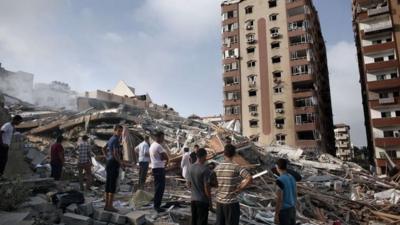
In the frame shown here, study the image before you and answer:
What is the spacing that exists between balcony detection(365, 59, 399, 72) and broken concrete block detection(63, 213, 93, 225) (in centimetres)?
4161

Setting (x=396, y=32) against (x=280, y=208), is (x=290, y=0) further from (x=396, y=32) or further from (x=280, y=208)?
(x=280, y=208)

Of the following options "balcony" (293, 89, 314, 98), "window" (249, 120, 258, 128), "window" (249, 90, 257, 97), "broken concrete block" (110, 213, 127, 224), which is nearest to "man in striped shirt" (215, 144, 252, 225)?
"broken concrete block" (110, 213, 127, 224)

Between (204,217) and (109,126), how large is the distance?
13.5 m

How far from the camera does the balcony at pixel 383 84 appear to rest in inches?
1516

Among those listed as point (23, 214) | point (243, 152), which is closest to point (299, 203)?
point (243, 152)

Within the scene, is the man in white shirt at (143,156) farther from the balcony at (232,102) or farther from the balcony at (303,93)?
the balcony at (232,102)

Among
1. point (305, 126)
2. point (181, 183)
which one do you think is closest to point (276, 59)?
point (305, 126)

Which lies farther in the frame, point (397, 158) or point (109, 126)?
→ point (397, 158)

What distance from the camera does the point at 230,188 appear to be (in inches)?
206

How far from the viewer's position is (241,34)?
171 ft

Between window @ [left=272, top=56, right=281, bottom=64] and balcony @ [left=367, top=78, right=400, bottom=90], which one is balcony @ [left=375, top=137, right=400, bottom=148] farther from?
window @ [left=272, top=56, right=281, bottom=64]

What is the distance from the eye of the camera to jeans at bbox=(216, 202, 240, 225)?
5.16 meters

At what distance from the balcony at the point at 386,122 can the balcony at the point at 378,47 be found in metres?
8.75

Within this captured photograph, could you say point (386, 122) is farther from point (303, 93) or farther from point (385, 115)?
point (303, 93)
